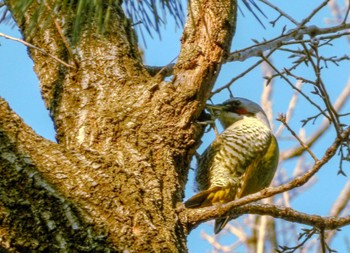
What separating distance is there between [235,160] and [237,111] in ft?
1.33

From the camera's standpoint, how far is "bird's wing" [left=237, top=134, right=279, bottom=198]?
335 centimetres

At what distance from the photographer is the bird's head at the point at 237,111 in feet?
12.0

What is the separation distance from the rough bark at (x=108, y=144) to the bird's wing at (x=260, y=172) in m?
1.04

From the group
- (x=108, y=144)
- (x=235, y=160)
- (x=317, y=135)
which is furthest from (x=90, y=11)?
(x=317, y=135)

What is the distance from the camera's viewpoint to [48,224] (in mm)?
1759

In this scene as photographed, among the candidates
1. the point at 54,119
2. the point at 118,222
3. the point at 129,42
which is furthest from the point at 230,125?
the point at 118,222

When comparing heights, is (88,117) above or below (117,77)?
below

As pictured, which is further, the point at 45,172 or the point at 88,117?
the point at 88,117

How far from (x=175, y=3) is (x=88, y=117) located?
0.46 metres

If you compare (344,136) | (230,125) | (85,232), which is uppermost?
(230,125)

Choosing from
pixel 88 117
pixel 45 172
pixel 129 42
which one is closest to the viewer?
pixel 45 172

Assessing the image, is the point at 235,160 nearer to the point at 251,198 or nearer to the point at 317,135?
the point at 251,198

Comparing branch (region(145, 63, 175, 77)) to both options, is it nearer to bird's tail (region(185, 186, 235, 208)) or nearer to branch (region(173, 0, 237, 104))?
branch (region(173, 0, 237, 104))

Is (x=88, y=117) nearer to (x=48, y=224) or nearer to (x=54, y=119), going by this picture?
(x=54, y=119)
